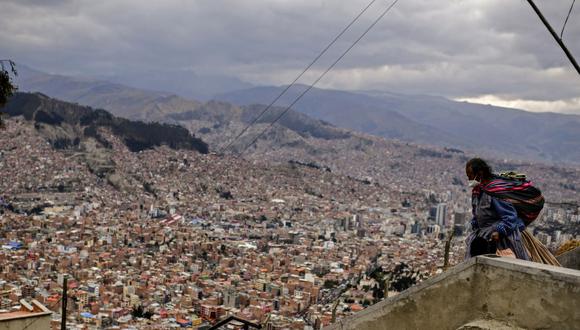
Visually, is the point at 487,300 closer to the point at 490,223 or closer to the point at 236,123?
the point at 490,223

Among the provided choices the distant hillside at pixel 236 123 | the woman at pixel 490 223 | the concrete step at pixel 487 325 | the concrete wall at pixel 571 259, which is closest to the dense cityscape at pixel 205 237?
the concrete wall at pixel 571 259

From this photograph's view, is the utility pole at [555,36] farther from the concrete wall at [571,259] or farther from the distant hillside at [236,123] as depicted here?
the distant hillside at [236,123]

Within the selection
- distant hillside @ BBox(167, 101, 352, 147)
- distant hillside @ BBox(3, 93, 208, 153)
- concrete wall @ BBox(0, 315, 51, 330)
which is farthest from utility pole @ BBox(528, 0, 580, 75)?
distant hillside @ BBox(167, 101, 352, 147)

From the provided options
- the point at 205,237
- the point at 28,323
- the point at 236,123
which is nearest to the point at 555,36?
the point at 28,323

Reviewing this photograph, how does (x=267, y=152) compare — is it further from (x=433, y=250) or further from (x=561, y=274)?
(x=561, y=274)

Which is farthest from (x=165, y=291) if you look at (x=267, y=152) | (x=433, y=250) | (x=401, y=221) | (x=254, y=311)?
(x=267, y=152)
